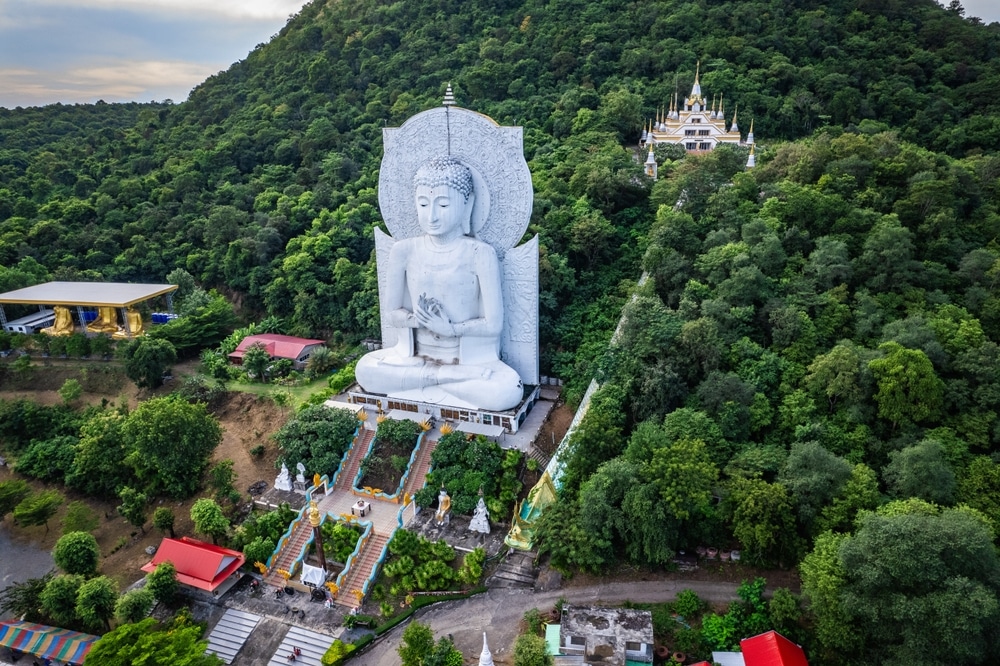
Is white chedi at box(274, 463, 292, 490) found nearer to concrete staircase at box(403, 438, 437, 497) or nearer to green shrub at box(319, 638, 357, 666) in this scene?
concrete staircase at box(403, 438, 437, 497)

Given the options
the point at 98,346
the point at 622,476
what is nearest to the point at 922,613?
the point at 622,476

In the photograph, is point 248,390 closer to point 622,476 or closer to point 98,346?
point 98,346

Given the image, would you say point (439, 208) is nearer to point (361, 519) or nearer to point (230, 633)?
point (361, 519)

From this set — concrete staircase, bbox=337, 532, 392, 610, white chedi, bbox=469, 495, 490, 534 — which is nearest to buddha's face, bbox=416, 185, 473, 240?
white chedi, bbox=469, 495, 490, 534

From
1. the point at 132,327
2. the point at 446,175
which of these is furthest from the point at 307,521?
the point at 132,327

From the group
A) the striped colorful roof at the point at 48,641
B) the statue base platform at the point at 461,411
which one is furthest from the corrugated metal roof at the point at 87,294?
the striped colorful roof at the point at 48,641
